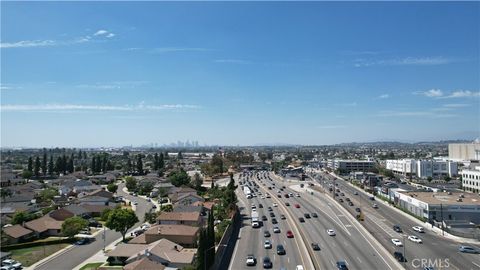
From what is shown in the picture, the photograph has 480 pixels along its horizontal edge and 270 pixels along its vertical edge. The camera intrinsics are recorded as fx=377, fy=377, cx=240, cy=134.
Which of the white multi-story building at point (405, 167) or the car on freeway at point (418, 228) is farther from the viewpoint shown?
the white multi-story building at point (405, 167)

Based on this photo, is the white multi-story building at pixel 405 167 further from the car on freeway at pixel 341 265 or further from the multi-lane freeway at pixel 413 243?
the car on freeway at pixel 341 265

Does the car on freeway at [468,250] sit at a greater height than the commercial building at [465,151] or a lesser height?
lesser

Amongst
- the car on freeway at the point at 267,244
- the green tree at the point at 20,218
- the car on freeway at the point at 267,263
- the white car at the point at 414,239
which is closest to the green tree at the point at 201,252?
the car on freeway at the point at 267,263

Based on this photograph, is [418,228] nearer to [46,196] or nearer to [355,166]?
[46,196]

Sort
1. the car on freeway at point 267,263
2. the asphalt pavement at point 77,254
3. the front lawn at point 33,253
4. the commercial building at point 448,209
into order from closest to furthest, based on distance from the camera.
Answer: the car on freeway at point 267,263 → the asphalt pavement at point 77,254 → the front lawn at point 33,253 → the commercial building at point 448,209

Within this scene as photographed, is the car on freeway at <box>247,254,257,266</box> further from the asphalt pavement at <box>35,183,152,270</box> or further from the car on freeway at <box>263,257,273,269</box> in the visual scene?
the asphalt pavement at <box>35,183,152,270</box>

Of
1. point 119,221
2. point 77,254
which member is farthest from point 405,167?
point 77,254

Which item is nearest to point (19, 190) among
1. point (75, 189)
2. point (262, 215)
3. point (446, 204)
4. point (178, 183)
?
point (75, 189)
